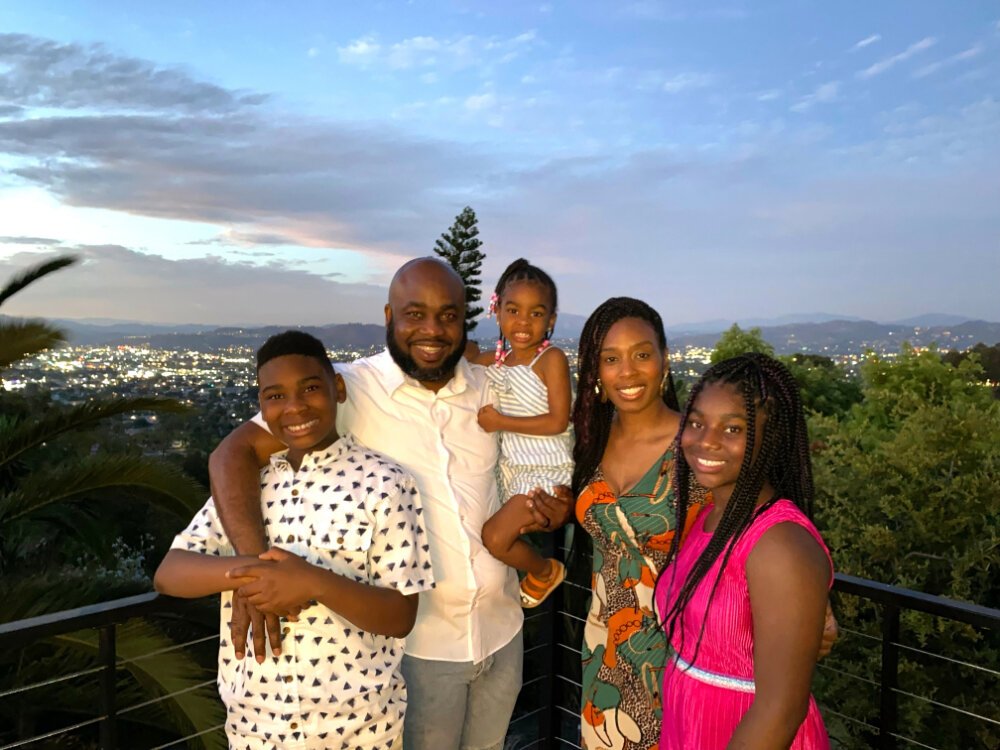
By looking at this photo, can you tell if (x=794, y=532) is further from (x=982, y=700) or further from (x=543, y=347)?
(x=982, y=700)

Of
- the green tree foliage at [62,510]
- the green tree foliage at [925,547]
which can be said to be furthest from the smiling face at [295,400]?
the green tree foliage at [925,547]

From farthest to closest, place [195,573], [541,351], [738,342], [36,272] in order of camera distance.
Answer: [738,342] < [36,272] < [541,351] < [195,573]

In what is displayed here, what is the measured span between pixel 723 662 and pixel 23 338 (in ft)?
19.5

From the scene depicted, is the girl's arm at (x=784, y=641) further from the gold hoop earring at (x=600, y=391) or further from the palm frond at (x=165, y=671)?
the palm frond at (x=165, y=671)

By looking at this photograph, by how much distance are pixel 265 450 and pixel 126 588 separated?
208 inches

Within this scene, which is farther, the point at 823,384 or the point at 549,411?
the point at 823,384

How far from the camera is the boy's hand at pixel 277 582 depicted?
1.66 m

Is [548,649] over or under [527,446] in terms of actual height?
under

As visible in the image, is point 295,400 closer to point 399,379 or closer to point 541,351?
point 399,379

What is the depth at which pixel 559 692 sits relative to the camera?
3096mm

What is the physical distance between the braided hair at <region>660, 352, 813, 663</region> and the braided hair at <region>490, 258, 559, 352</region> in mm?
1351

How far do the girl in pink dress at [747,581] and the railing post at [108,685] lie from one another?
1.38 meters

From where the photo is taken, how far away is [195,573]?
1.78 m

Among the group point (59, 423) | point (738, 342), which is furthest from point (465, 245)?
point (59, 423)
